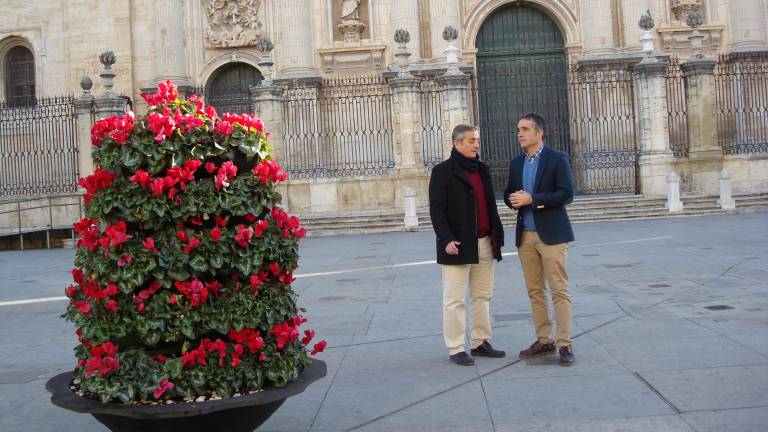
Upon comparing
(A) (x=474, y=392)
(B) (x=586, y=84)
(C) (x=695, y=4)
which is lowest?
(A) (x=474, y=392)

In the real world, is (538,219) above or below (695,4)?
below

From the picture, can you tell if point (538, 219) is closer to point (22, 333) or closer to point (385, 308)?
point (385, 308)

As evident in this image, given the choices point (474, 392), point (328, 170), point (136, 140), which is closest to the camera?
point (136, 140)

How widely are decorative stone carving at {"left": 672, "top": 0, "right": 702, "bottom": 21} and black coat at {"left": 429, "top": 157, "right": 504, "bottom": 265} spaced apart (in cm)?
2322

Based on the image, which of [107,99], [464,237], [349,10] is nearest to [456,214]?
[464,237]

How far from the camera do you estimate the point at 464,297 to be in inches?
246

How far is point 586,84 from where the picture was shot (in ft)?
82.3

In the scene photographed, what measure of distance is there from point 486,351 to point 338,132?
19.5 m

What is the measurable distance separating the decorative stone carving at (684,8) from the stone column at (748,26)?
1.09 m

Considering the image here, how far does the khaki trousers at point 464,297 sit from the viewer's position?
6.19 metres

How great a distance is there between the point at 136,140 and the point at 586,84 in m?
22.6

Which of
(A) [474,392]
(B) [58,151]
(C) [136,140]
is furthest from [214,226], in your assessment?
(B) [58,151]

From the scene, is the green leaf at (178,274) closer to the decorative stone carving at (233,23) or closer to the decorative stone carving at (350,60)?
the decorative stone carving at (350,60)

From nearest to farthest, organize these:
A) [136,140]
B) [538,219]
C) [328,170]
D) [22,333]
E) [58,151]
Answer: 1. [136,140]
2. [538,219]
3. [22,333]
4. [328,170]
5. [58,151]
